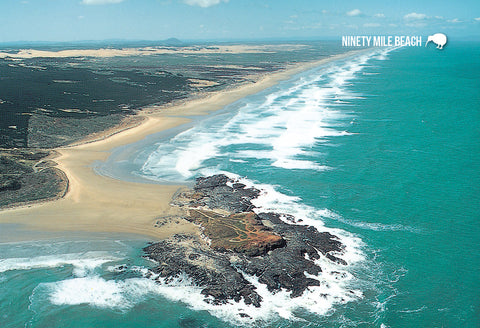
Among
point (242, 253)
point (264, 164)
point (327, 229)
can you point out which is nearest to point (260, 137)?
point (264, 164)

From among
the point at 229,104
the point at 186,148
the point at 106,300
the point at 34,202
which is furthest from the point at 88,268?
the point at 229,104

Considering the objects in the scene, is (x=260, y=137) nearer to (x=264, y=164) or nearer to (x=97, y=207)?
(x=264, y=164)

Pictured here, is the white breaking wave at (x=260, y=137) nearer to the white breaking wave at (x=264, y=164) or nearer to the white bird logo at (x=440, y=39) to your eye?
the white breaking wave at (x=264, y=164)

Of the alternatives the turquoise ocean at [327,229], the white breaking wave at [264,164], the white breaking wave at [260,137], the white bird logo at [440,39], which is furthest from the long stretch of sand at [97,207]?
the white bird logo at [440,39]

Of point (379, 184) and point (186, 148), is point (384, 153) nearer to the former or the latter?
point (379, 184)

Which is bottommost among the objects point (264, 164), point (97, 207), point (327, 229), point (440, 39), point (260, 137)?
point (327, 229)

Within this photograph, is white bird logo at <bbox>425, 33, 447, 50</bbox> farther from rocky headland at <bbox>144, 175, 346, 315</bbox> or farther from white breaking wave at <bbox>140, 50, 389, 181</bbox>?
rocky headland at <bbox>144, 175, 346, 315</bbox>
